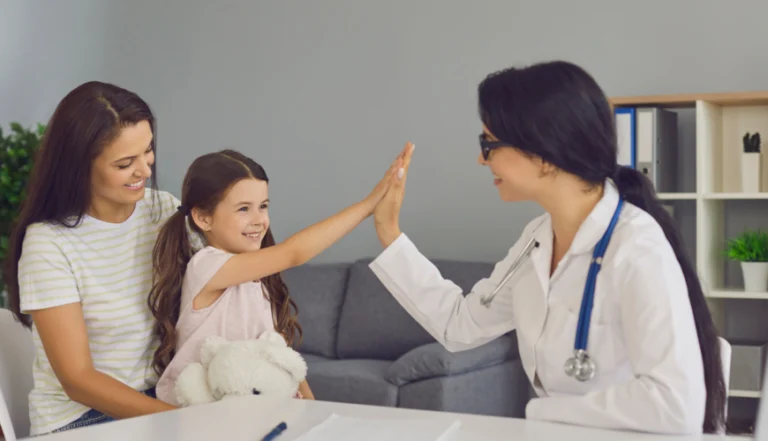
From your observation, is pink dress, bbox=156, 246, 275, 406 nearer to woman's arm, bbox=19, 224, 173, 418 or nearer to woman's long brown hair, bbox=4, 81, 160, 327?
woman's arm, bbox=19, 224, 173, 418

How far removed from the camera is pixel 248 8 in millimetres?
5285

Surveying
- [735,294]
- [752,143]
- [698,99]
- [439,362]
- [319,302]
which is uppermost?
[698,99]

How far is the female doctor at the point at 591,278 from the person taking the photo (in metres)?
1.43

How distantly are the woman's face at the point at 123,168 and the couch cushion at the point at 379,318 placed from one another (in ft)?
8.20

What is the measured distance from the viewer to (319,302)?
4734 millimetres

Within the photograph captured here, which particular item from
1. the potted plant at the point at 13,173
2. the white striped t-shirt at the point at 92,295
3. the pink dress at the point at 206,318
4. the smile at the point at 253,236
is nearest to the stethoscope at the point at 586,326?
the pink dress at the point at 206,318

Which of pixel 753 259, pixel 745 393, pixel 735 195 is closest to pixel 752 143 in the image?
pixel 735 195

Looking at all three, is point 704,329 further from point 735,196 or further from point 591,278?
point 735,196

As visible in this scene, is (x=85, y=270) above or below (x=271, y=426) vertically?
above

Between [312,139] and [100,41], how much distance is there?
4.89ft

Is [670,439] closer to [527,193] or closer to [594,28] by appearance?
[527,193]

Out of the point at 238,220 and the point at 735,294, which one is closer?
the point at 238,220

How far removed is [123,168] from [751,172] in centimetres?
278

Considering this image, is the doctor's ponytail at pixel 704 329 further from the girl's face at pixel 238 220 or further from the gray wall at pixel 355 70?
the gray wall at pixel 355 70
